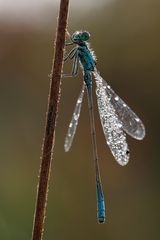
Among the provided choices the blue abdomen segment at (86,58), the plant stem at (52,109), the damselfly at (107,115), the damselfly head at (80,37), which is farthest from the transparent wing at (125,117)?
the plant stem at (52,109)

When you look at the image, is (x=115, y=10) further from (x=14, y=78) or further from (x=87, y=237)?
(x=87, y=237)

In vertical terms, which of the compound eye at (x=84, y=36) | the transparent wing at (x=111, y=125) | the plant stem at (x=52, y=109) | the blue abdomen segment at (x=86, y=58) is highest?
the blue abdomen segment at (x=86, y=58)

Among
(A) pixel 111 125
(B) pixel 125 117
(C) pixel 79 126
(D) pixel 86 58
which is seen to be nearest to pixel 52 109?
(D) pixel 86 58

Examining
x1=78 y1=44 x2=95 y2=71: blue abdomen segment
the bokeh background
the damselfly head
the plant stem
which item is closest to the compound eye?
the damselfly head

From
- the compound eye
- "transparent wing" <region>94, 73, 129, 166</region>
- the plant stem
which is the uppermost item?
the compound eye

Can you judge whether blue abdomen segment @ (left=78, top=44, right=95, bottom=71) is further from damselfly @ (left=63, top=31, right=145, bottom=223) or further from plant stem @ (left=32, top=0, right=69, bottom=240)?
plant stem @ (left=32, top=0, right=69, bottom=240)

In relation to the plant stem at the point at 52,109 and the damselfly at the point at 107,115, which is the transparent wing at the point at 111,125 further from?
the plant stem at the point at 52,109

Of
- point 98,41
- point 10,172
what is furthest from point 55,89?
point 98,41
